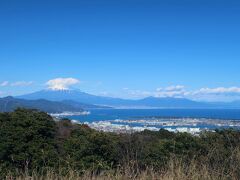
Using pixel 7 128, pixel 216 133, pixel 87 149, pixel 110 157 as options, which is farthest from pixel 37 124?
pixel 216 133

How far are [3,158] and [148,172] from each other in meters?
12.8

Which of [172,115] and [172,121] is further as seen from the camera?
[172,115]

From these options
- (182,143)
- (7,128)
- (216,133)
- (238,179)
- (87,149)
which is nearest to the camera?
(238,179)

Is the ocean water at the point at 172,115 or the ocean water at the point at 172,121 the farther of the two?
the ocean water at the point at 172,115

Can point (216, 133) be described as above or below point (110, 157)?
above

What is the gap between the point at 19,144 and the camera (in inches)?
650

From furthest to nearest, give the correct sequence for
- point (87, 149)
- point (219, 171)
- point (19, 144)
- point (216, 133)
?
point (19, 144)
point (87, 149)
point (216, 133)
point (219, 171)

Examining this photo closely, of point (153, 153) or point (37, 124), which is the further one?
point (37, 124)

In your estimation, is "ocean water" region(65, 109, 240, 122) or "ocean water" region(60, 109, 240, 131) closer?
"ocean water" region(60, 109, 240, 131)

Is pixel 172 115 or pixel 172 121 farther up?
pixel 172 115

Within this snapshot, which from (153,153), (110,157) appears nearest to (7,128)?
(110,157)

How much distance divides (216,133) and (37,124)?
887cm

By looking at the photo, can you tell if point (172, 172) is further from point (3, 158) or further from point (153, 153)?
point (3, 158)

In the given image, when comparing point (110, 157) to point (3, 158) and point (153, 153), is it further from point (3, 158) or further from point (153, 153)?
point (3, 158)
